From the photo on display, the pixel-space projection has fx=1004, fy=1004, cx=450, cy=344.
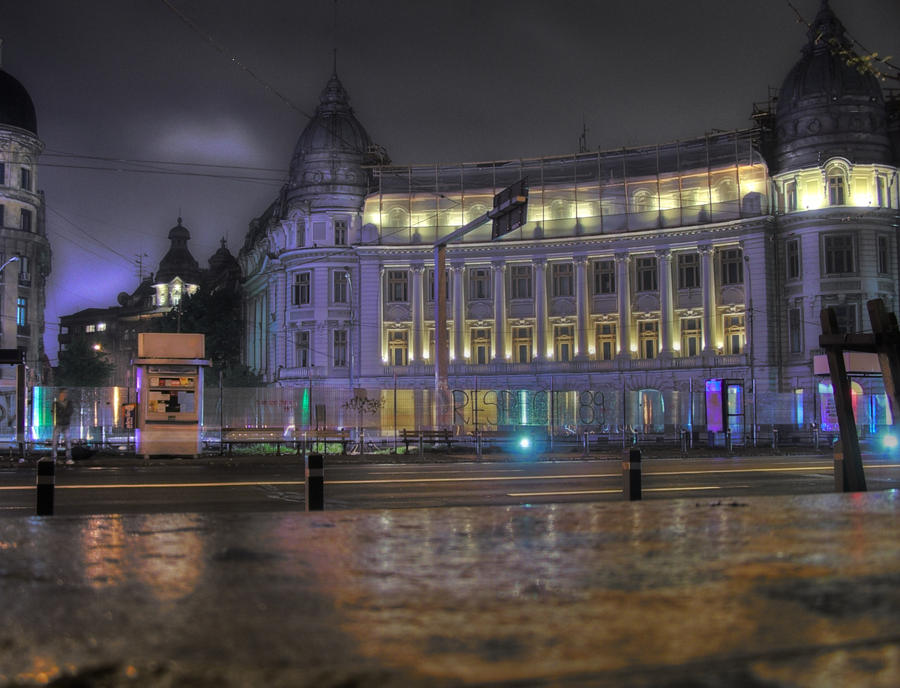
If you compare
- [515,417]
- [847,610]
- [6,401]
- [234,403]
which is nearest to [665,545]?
[847,610]

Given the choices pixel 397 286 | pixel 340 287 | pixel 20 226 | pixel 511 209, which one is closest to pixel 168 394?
pixel 511 209

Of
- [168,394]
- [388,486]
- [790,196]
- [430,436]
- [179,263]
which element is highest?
[179,263]

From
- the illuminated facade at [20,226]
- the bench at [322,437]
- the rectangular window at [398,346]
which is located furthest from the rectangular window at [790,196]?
the illuminated facade at [20,226]

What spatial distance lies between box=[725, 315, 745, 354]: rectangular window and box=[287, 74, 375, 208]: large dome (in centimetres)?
2659

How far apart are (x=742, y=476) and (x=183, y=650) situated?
745 inches

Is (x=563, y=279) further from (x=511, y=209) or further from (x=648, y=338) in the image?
(x=511, y=209)

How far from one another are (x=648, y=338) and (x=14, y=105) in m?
50.4

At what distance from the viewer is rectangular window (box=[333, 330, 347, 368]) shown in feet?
228

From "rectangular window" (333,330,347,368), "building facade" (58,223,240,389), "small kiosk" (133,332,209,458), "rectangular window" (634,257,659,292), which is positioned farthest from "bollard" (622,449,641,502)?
"building facade" (58,223,240,389)

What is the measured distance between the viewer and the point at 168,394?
98.5ft

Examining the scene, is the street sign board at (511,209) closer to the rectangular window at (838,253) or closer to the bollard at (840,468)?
the bollard at (840,468)

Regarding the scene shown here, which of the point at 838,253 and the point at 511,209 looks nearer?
the point at 511,209

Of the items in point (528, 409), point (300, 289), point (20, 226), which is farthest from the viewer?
point (20, 226)

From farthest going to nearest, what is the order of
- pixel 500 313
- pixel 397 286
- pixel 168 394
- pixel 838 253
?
pixel 397 286, pixel 500 313, pixel 838 253, pixel 168 394
